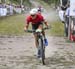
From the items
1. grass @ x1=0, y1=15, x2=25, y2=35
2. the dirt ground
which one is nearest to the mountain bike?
the dirt ground

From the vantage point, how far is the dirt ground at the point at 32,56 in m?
12.3

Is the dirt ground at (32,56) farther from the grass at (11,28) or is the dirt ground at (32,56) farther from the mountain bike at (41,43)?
the grass at (11,28)

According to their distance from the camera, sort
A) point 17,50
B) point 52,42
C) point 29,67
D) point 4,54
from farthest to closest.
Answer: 1. point 52,42
2. point 17,50
3. point 4,54
4. point 29,67

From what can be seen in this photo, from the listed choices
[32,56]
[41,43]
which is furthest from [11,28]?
[41,43]

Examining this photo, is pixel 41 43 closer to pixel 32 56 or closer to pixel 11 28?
pixel 32 56

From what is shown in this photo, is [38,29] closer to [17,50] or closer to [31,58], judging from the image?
[31,58]

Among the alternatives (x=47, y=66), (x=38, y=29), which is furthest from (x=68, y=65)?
(x=38, y=29)

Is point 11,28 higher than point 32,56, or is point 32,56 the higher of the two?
point 32,56

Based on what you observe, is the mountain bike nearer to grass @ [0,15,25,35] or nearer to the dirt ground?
the dirt ground

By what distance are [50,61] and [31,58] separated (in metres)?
0.96

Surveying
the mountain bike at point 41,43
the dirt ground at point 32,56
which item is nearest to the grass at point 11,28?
the dirt ground at point 32,56

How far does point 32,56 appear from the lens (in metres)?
14.4

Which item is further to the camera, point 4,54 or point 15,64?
point 4,54

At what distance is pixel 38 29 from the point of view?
501 inches
